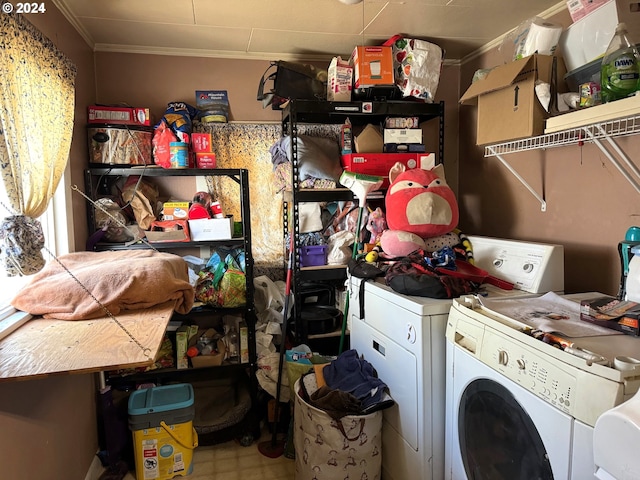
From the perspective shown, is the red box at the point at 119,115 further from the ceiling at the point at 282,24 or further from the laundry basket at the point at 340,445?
the laundry basket at the point at 340,445

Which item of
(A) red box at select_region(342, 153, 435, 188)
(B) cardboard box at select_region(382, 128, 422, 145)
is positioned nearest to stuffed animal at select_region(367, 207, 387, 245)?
(A) red box at select_region(342, 153, 435, 188)

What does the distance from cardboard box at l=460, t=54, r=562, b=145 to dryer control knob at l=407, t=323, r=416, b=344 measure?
912mm

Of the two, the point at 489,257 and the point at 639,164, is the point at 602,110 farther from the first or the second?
the point at 489,257

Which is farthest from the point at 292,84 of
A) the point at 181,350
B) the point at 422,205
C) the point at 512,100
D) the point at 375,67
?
the point at 181,350

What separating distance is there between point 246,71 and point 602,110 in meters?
2.01

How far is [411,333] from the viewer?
1567 mm

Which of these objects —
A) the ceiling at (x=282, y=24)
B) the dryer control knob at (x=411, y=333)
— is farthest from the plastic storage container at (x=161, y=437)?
the ceiling at (x=282, y=24)

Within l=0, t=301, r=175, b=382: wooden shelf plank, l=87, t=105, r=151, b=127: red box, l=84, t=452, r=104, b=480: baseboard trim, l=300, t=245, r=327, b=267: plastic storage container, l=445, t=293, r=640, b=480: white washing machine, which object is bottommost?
l=84, t=452, r=104, b=480: baseboard trim

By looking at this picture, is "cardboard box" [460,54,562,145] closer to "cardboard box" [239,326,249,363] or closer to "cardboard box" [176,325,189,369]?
"cardboard box" [239,326,249,363]

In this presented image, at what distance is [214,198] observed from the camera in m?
2.58

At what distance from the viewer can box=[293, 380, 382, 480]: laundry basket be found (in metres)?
1.68

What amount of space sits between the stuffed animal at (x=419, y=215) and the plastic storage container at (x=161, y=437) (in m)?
1.33

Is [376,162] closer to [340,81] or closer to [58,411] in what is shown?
[340,81]

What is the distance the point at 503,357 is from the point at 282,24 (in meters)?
1.91
